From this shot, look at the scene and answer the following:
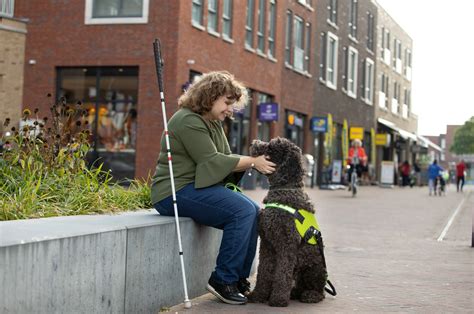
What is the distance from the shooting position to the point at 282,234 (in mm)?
5770

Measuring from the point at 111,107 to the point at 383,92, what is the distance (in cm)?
3212

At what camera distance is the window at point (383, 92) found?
52753 millimetres

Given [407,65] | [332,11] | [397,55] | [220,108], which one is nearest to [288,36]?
[332,11]

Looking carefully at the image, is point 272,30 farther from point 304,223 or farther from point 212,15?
point 304,223

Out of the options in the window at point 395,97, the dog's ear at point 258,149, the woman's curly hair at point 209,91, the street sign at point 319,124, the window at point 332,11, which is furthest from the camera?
the window at point 395,97

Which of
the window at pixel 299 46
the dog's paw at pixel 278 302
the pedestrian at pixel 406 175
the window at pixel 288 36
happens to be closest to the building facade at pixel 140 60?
the window at pixel 288 36

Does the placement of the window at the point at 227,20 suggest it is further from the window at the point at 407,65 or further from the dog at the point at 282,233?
the window at the point at 407,65

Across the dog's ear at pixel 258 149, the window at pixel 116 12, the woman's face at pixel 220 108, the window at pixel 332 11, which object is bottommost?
the dog's ear at pixel 258 149

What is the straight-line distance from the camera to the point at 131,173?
24.5m

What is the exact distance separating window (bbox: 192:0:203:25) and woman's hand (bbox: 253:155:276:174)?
19437mm

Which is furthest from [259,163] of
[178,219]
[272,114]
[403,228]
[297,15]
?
[297,15]

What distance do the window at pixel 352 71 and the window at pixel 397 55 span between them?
535 inches

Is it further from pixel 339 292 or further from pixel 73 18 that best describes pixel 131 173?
pixel 339 292

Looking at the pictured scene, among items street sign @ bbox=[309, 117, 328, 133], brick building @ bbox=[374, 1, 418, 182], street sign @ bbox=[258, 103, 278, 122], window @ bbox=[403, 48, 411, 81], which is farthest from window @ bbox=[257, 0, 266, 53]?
window @ bbox=[403, 48, 411, 81]
